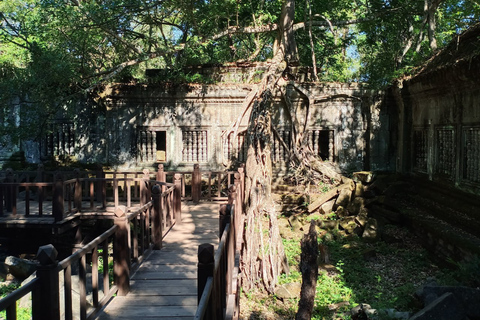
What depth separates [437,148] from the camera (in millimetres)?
10117

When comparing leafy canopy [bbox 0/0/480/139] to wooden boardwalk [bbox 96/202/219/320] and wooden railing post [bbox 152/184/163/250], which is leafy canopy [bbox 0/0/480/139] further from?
wooden boardwalk [bbox 96/202/219/320]

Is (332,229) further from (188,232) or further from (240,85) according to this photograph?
(240,85)

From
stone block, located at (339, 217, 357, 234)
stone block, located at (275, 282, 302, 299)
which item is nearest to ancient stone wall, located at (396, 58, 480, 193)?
stone block, located at (339, 217, 357, 234)

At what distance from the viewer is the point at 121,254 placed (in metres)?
4.77

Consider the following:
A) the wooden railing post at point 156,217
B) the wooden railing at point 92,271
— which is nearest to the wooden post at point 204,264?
the wooden railing at point 92,271

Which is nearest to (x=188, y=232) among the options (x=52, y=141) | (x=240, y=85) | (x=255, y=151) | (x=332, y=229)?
(x=255, y=151)

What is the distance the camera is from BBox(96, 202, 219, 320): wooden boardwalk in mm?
4352

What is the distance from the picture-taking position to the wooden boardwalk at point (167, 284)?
4.35 metres

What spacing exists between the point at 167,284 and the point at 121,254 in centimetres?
79

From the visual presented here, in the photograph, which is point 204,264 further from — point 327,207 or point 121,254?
point 327,207

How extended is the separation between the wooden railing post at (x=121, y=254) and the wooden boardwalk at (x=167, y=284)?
15 cm

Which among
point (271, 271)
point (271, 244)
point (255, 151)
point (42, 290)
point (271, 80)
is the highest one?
point (271, 80)

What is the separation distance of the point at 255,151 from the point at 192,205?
8.23ft

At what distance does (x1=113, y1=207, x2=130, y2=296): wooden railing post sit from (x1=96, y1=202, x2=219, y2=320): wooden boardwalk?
0.15 m
